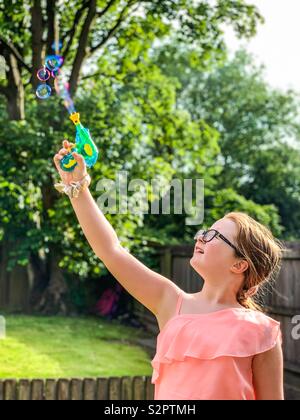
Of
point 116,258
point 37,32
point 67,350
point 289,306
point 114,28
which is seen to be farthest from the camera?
point 114,28

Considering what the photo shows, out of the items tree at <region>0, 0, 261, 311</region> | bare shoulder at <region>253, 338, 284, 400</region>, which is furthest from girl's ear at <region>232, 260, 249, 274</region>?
tree at <region>0, 0, 261, 311</region>

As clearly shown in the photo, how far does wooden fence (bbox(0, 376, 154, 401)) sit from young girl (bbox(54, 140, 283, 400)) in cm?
329

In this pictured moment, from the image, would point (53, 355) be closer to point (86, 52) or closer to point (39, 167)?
point (39, 167)

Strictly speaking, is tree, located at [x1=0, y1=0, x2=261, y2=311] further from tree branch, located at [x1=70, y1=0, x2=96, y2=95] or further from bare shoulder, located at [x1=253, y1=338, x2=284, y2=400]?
bare shoulder, located at [x1=253, y1=338, x2=284, y2=400]

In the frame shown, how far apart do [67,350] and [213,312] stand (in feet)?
20.5

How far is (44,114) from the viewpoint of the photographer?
9.08 meters

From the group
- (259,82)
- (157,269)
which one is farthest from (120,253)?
(259,82)

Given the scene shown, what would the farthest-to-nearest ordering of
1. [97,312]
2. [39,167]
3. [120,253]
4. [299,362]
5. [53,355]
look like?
[97,312]
[39,167]
[53,355]
[299,362]
[120,253]

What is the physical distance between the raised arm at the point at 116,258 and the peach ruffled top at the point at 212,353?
3.6 inches

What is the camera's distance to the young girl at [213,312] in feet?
5.24

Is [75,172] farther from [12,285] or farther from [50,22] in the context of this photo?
[12,285]

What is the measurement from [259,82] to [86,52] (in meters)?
12.3

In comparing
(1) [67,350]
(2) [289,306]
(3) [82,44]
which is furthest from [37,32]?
(2) [289,306]

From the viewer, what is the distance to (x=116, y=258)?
1.72 meters
